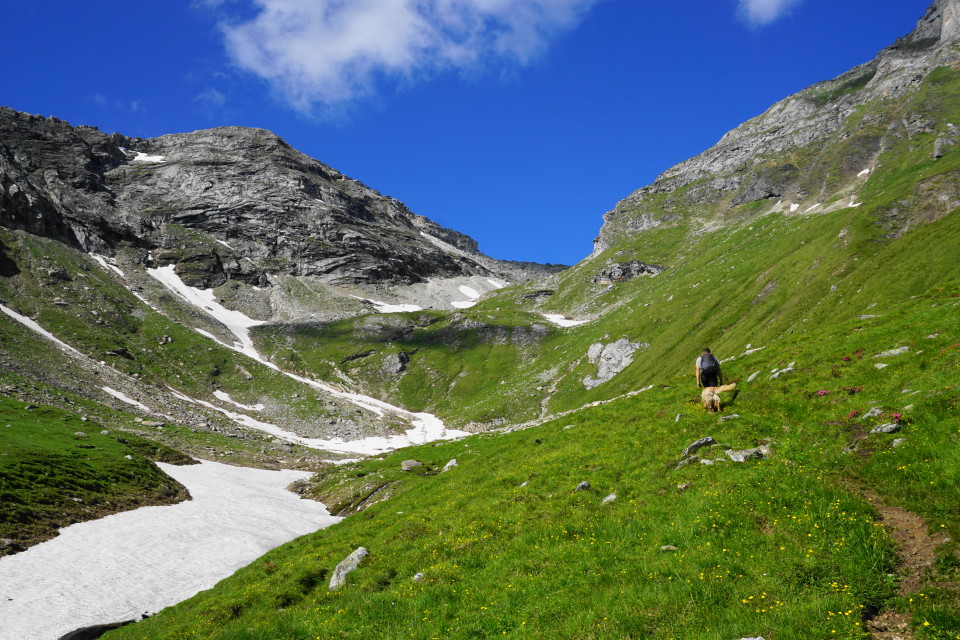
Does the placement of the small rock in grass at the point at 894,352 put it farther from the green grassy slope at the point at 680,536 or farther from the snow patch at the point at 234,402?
the snow patch at the point at 234,402

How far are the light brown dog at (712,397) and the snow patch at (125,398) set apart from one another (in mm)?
100687

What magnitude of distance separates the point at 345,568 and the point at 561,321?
169 m

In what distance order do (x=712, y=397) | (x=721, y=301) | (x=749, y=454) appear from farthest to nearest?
(x=721, y=301), (x=712, y=397), (x=749, y=454)

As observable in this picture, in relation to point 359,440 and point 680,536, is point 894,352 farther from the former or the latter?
point 359,440

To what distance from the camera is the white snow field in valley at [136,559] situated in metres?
23.0

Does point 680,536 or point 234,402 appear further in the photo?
point 234,402

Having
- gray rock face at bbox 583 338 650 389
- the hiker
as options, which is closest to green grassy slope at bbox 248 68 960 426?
gray rock face at bbox 583 338 650 389

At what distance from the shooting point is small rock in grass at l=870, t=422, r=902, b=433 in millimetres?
14865

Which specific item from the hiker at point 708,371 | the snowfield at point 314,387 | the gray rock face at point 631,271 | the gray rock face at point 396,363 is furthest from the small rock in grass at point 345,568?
the gray rock face at point 631,271

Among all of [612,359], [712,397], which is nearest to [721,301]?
[612,359]

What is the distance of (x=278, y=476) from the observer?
6594 centimetres

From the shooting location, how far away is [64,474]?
4175 cm

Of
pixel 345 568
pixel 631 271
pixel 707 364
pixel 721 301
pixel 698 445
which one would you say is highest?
pixel 631 271

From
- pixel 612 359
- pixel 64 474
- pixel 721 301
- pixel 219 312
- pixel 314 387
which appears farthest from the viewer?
pixel 219 312
